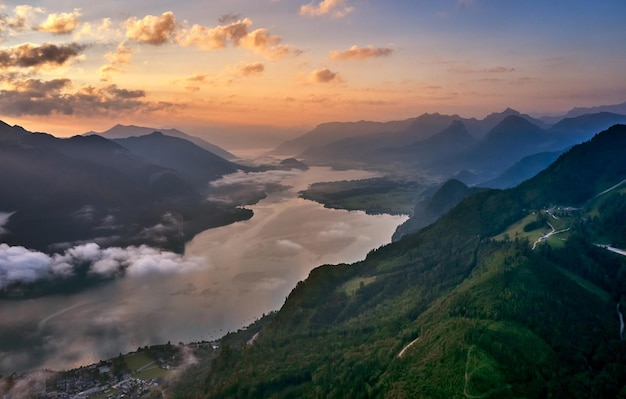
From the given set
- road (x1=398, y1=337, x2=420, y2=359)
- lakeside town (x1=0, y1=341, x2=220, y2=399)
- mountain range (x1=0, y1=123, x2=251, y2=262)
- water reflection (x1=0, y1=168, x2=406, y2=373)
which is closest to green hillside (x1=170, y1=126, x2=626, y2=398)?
road (x1=398, y1=337, x2=420, y2=359)

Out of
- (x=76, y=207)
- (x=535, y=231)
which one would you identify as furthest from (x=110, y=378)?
(x=76, y=207)

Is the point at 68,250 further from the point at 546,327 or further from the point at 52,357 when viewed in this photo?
the point at 546,327

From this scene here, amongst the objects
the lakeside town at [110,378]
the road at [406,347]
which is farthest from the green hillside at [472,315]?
the lakeside town at [110,378]

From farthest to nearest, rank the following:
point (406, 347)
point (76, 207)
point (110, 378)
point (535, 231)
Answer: point (76, 207), point (535, 231), point (110, 378), point (406, 347)

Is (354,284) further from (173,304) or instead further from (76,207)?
(76,207)

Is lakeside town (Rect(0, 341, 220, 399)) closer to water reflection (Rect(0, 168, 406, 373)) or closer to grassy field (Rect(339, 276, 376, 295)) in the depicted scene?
water reflection (Rect(0, 168, 406, 373))
